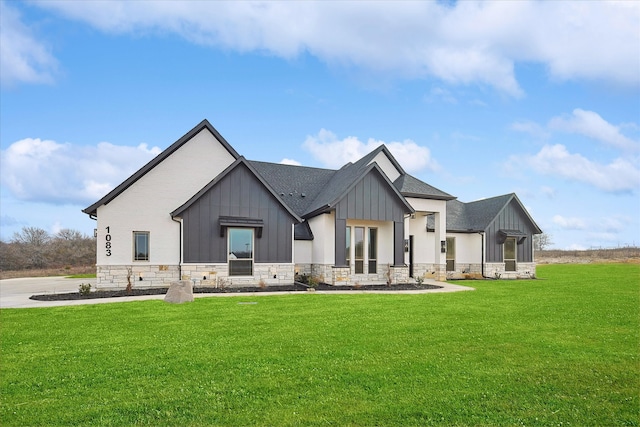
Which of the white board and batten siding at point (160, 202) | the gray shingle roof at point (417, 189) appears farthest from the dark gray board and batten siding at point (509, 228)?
the white board and batten siding at point (160, 202)

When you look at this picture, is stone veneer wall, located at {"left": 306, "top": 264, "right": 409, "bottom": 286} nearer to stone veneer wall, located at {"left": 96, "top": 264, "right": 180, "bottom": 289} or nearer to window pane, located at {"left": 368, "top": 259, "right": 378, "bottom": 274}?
window pane, located at {"left": 368, "top": 259, "right": 378, "bottom": 274}

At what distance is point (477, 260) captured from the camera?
25406mm

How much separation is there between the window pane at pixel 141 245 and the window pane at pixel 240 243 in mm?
3492

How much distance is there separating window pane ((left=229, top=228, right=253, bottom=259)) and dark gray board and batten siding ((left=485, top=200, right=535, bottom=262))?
15.4 m

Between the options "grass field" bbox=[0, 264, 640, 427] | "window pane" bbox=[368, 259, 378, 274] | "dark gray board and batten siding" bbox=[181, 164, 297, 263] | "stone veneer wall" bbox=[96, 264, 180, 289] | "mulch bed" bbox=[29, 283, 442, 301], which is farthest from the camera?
"window pane" bbox=[368, 259, 378, 274]

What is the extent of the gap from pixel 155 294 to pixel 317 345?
34.1 ft

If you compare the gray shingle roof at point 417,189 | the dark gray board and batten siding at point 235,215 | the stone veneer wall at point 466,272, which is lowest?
the stone veneer wall at point 466,272

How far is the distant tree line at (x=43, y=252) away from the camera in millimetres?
33031

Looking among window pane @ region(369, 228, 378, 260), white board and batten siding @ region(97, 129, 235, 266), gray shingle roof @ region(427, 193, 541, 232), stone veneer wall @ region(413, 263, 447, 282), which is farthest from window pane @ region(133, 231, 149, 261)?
gray shingle roof @ region(427, 193, 541, 232)

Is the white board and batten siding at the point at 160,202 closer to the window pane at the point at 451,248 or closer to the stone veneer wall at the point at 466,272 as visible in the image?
the window pane at the point at 451,248

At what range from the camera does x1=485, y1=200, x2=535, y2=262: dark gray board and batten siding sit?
25234 mm

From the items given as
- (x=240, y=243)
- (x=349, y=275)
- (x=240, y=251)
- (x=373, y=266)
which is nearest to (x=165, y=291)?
(x=240, y=251)

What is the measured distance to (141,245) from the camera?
55.4ft

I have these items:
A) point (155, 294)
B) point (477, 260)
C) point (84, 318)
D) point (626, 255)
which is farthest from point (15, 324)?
point (626, 255)
